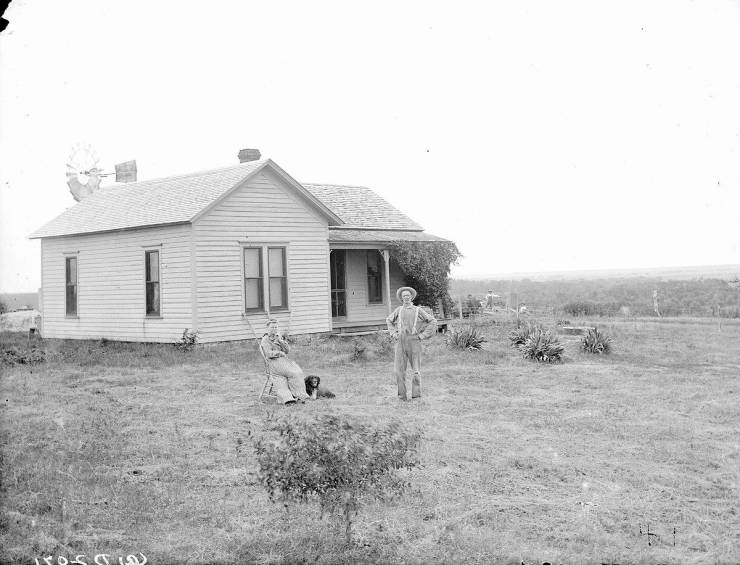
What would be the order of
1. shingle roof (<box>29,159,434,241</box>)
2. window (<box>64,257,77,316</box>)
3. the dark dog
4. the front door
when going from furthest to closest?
the front door → window (<box>64,257,77,316</box>) → shingle roof (<box>29,159,434,241</box>) → the dark dog

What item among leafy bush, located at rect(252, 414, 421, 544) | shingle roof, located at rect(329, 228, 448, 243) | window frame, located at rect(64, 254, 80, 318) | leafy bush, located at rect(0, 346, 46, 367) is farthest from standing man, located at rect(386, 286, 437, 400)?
window frame, located at rect(64, 254, 80, 318)

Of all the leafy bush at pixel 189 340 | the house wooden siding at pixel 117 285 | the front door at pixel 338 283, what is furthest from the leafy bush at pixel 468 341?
the house wooden siding at pixel 117 285

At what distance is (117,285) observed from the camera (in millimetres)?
20250

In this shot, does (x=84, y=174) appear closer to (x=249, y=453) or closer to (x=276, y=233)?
(x=276, y=233)

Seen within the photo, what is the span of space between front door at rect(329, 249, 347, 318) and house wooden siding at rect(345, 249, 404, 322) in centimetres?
17

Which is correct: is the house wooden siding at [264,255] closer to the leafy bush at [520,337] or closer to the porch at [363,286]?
the porch at [363,286]

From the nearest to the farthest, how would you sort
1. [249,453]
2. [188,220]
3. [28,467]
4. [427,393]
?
1. [28,467]
2. [249,453]
3. [427,393]
4. [188,220]

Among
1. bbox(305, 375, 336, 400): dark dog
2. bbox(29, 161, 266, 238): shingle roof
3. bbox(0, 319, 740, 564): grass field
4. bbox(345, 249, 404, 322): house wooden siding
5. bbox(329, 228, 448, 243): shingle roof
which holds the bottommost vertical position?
bbox(0, 319, 740, 564): grass field

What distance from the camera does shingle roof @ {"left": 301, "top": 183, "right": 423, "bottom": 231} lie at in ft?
84.6

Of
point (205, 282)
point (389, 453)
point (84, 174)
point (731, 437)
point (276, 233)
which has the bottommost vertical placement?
point (731, 437)

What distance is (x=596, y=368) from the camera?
15797mm

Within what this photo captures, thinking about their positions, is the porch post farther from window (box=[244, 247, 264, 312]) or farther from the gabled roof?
window (box=[244, 247, 264, 312])

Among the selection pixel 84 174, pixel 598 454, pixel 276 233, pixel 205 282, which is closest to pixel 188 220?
pixel 205 282

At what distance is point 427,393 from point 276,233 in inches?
349
